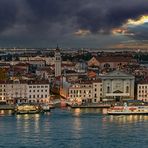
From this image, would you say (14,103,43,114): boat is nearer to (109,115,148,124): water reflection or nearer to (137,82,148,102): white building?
(109,115,148,124): water reflection

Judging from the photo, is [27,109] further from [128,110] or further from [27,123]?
[27,123]

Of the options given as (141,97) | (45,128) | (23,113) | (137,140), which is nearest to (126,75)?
(141,97)

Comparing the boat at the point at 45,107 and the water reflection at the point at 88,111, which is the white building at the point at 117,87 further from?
the boat at the point at 45,107

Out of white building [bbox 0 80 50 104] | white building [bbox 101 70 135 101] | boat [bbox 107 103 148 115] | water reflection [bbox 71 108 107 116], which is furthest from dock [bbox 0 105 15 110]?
white building [bbox 101 70 135 101]

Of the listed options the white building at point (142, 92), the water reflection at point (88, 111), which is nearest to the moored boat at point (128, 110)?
the water reflection at point (88, 111)

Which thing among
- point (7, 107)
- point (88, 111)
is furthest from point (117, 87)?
point (7, 107)

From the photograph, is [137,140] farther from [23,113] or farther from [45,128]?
[23,113]

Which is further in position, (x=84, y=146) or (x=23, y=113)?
(x=23, y=113)
